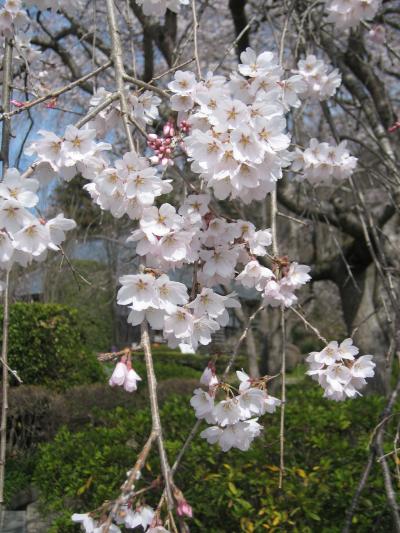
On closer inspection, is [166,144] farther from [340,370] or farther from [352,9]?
[352,9]

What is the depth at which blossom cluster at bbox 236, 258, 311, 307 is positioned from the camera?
1.52 meters

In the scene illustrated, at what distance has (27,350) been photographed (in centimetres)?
702

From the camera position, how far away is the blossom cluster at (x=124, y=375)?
1.16m

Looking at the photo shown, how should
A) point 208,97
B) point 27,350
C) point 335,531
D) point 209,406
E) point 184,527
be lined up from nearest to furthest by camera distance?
point 184,527 < point 208,97 < point 209,406 < point 335,531 < point 27,350

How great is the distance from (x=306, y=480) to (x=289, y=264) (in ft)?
5.33

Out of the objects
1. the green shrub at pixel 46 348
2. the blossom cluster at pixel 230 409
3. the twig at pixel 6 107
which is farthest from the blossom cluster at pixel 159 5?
the green shrub at pixel 46 348

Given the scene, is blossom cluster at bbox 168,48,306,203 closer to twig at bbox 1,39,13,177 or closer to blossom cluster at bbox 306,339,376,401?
twig at bbox 1,39,13,177

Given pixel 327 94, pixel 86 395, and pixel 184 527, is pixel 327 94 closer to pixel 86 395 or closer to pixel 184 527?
pixel 184 527

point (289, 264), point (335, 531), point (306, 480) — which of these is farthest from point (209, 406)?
point (306, 480)

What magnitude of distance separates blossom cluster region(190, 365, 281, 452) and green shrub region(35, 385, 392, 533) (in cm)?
89

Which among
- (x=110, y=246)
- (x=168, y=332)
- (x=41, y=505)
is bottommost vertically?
(x=41, y=505)

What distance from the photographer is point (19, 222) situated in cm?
113

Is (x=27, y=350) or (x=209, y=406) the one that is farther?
(x=27, y=350)

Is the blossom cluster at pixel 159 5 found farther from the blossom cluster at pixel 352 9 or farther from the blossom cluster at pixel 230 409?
the blossom cluster at pixel 230 409
